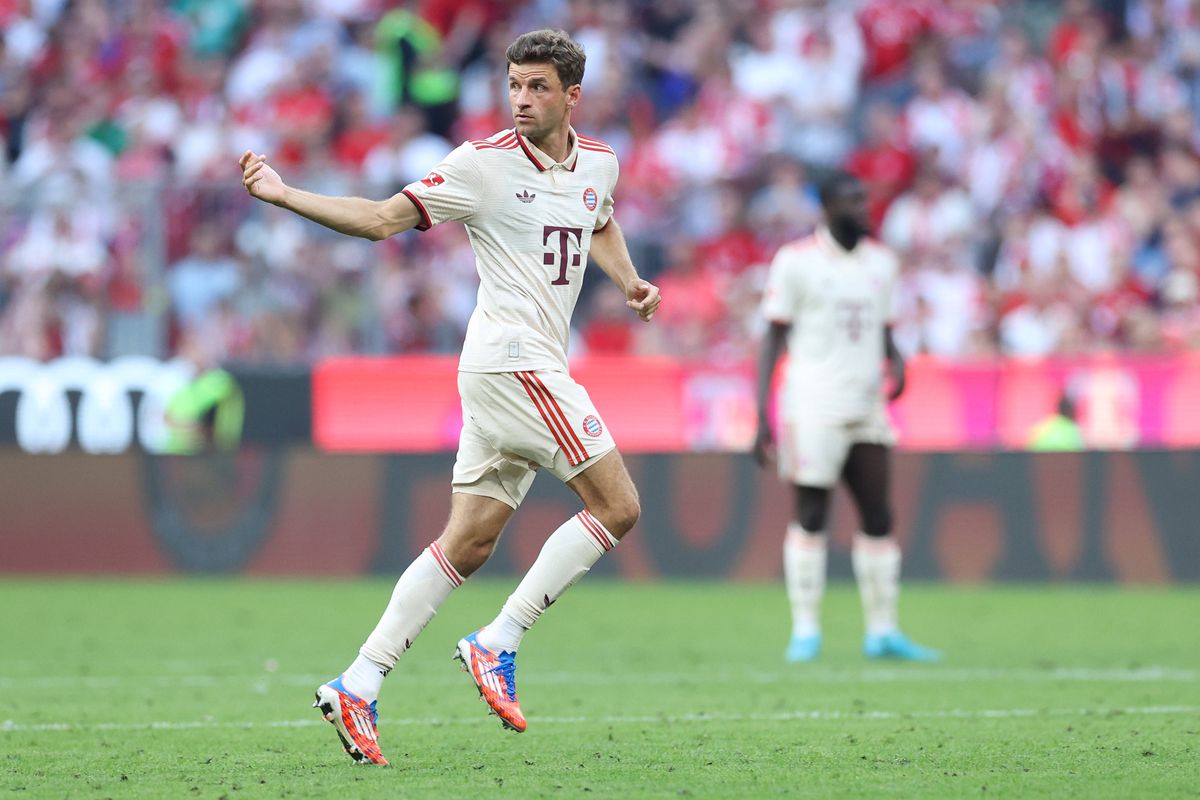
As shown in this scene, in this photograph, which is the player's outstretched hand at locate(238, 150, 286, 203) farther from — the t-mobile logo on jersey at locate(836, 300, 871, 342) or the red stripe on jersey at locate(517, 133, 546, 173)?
the t-mobile logo on jersey at locate(836, 300, 871, 342)

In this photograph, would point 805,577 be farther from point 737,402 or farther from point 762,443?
point 737,402

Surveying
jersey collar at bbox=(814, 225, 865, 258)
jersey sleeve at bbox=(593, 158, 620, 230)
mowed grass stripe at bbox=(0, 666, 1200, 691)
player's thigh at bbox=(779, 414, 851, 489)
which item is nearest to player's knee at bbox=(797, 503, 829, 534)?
player's thigh at bbox=(779, 414, 851, 489)

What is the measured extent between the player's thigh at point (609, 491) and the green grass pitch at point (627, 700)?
2.69 feet

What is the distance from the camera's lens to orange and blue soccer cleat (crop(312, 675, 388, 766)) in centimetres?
608

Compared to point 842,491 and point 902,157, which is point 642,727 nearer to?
point 842,491

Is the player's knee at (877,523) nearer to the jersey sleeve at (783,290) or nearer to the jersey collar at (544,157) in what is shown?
the jersey sleeve at (783,290)

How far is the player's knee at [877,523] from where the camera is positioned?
32.8 feet

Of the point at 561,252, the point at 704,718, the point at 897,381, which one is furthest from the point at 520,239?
the point at 897,381

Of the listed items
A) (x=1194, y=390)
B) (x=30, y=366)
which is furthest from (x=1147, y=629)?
(x=30, y=366)

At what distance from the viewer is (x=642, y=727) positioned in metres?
7.21

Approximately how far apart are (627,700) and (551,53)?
3121 millimetres

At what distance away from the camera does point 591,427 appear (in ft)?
20.7

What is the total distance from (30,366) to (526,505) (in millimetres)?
4387

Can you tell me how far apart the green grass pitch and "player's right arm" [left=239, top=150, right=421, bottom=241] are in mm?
1752
